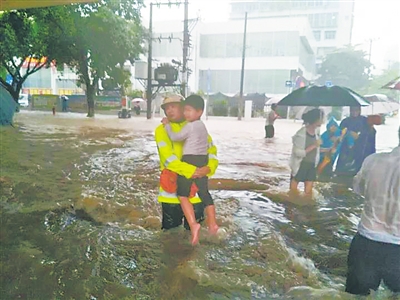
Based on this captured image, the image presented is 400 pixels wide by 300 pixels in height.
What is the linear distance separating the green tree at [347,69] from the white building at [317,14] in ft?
0.45

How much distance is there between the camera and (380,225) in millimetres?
1620

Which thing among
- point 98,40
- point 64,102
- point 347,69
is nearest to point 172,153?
point 347,69

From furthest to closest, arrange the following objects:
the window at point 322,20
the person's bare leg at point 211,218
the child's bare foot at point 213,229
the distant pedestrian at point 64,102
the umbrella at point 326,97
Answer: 1. the distant pedestrian at point 64,102
2. the window at point 322,20
3. the umbrella at point 326,97
4. the child's bare foot at point 213,229
5. the person's bare leg at point 211,218

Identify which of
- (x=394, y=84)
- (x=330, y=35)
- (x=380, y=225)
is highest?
(x=330, y=35)

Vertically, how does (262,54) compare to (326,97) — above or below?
above

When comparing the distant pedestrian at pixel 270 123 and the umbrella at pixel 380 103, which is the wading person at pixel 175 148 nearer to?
the umbrella at pixel 380 103

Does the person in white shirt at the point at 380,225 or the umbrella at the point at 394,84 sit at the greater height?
the umbrella at the point at 394,84

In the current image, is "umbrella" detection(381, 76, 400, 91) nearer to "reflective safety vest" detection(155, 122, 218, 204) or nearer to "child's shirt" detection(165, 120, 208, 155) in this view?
"child's shirt" detection(165, 120, 208, 155)

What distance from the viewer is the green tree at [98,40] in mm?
5941

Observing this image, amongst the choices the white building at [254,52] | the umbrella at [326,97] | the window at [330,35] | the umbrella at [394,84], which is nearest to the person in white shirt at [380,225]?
the umbrella at [394,84]

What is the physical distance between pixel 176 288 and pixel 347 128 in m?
3.72

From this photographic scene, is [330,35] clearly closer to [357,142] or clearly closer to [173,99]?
[357,142]

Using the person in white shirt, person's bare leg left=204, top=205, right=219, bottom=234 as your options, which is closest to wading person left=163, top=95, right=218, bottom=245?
person's bare leg left=204, top=205, right=219, bottom=234

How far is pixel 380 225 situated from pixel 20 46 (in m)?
8.85
